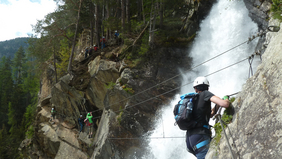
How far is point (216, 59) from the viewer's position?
14828 millimetres

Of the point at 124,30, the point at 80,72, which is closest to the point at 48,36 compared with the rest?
the point at 80,72

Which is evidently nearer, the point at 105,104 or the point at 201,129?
the point at 201,129

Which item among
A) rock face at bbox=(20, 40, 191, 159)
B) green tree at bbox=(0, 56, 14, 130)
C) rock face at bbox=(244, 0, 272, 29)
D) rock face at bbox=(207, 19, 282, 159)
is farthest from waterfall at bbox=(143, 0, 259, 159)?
green tree at bbox=(0, 56, 14, 130)

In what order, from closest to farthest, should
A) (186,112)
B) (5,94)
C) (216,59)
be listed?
(186,112) → (216,59) → (5,94)

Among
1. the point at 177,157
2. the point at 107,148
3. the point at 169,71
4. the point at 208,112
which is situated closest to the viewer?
the point at 208,112

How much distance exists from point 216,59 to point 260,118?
13.0 meters

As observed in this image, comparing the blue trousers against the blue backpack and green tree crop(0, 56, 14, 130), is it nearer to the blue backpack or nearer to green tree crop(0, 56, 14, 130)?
the blue backpack

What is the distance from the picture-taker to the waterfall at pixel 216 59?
11953 mm

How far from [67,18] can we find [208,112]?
19.8 m

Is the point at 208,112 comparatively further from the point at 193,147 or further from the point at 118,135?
the point at 118,135

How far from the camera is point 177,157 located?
10867mm

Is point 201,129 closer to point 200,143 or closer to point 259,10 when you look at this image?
point 200,143

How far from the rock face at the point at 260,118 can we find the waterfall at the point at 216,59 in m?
7.81

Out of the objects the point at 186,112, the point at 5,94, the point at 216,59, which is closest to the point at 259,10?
the point at 216,59
